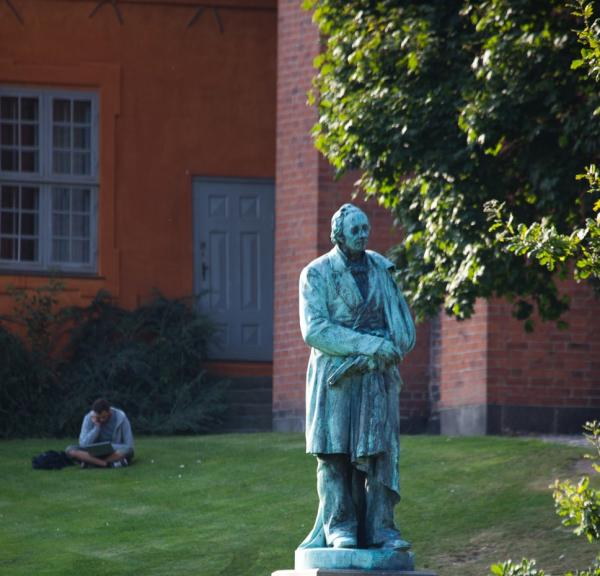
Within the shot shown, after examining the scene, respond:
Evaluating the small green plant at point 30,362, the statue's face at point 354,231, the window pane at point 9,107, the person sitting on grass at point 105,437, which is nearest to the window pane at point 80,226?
the small green plant at point 30,362

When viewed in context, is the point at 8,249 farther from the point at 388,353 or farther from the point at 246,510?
the point at 388,353

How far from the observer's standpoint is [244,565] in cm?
1662

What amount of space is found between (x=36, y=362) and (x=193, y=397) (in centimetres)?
211

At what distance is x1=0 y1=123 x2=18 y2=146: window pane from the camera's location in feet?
91.7

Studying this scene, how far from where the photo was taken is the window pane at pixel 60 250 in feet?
91.6

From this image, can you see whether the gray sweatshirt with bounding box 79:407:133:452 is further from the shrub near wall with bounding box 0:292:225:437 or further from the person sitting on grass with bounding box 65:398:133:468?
the shrub near wall with bounding box 0:292:225:437

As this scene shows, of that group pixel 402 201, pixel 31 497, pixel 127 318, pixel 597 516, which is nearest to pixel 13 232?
pixel 127 318

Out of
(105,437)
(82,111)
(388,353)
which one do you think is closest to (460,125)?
(388,353)

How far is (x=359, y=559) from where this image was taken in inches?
455

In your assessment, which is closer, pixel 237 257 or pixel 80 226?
pixel 80 226

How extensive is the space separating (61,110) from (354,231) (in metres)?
16.6

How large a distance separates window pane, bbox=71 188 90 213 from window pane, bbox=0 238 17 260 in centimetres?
101

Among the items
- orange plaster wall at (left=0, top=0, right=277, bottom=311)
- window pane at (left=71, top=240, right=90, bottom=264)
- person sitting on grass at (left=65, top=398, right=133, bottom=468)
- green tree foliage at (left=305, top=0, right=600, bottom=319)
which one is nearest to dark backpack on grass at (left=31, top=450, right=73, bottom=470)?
person sitting on grass at (left=65, top=398, right=133, bottom=468)

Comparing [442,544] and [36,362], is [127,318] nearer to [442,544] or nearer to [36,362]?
[36,362]
